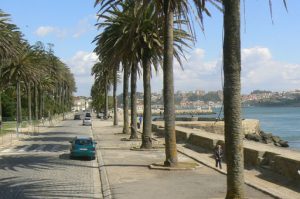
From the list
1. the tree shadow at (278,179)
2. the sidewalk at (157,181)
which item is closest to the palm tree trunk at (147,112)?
the sidewalk at (157,181)

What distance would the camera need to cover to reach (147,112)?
106ft

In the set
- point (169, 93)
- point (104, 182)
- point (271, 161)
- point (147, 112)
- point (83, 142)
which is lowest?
point (104, 182)

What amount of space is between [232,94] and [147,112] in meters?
20.9

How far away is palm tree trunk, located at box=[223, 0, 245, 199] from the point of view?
11.5 metres

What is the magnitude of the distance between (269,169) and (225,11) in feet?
35.9

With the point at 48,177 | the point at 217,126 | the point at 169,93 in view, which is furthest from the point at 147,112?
the point at 217,126

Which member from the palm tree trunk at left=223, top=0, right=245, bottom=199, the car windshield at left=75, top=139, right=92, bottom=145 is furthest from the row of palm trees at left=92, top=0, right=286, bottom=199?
the car windshield at left=75, top=139, right=92, bottom=145

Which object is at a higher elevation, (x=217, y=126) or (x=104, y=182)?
(x=217, y=126)

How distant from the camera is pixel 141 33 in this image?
3094cm

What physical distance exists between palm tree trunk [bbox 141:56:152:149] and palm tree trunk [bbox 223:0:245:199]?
66.5ft

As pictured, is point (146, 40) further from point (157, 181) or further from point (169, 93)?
point (157, 181)

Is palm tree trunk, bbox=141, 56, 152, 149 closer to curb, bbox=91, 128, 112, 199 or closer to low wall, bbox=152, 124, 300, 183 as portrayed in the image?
low wall, bbox=152, 124, 300, 183

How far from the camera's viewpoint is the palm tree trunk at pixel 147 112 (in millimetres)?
31906

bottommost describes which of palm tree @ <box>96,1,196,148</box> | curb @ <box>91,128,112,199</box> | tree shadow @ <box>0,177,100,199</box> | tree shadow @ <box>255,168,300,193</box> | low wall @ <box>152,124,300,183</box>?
tree shadow @ <box>255,168,300,193</box>
